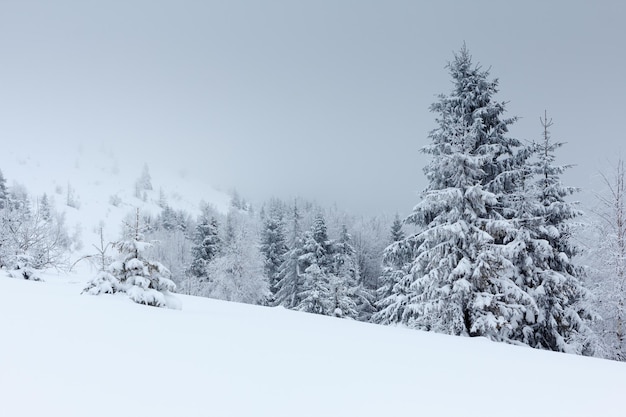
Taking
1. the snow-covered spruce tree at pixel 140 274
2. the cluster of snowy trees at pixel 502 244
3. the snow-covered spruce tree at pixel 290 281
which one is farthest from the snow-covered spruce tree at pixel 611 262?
the snow-covered spruce tree at pixel 290 281

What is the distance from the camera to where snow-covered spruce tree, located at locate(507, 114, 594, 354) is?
38.0 feet

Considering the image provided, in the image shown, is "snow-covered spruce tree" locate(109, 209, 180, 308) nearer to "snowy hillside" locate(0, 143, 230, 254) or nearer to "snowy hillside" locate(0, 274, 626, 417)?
"snowy hillside" locate(0, 274, 626, 417)

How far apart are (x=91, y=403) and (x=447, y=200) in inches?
429

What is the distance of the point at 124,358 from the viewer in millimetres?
3436

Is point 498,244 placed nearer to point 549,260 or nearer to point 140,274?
point 549,260

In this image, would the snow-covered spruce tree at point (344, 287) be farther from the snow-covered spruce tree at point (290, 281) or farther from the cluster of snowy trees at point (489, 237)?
the cluster of snowy trees at point (489, 237)

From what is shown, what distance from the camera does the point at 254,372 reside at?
3.38m

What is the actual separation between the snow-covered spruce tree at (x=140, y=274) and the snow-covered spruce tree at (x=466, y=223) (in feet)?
25.2

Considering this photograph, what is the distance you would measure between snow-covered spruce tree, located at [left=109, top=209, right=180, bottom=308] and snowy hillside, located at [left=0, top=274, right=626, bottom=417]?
177cm

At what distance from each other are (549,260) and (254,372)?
12956 mm

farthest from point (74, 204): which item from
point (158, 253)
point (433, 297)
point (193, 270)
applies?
point (433, 297)

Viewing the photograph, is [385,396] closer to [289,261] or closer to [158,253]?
[289,261]

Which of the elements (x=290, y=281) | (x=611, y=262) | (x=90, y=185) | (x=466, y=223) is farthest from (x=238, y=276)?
(x=90, y=185)

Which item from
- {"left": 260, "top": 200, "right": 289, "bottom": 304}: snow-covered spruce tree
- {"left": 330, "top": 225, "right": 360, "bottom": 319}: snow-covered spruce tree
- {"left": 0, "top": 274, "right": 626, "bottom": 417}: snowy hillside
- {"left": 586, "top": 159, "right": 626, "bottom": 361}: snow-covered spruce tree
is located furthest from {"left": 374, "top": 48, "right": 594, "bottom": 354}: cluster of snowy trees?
{"left": 260, "top": 200, "right": 289, "bottom": 304}: snow-covered spruce tree
